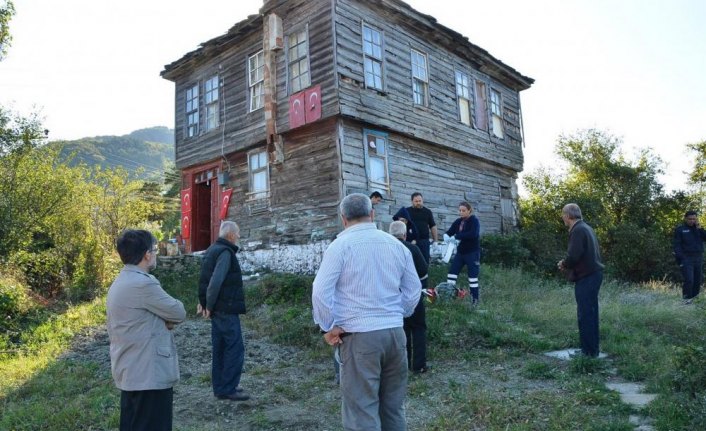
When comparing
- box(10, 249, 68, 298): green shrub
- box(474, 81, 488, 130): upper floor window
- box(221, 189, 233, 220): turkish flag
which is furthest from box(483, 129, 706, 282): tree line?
box(10, 249, 68, 298): green shrub

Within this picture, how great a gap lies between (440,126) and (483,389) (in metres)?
11.3

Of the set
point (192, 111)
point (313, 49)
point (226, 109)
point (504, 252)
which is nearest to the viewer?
point (313, 49)

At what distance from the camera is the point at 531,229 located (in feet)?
58.1

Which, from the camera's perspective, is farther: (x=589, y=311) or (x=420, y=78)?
(x=420, y=78)

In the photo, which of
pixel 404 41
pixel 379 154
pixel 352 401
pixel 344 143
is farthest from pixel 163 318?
pixel 404 41

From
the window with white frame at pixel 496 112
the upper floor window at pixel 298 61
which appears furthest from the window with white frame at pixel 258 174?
the window with white frame at pixel 496 112

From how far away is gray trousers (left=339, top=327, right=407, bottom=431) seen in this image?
3.19 meters

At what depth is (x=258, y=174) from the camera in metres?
15.1

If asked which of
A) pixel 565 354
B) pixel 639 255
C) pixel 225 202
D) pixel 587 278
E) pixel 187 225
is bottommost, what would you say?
pixel 565 354

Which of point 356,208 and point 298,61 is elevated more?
point 298,61

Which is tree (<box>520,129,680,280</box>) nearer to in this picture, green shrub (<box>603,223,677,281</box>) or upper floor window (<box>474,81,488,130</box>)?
green shrub (<box>603,223,677,281</box>)

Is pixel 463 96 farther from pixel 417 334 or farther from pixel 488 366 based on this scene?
pixel 417 334

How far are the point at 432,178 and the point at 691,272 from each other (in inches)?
273

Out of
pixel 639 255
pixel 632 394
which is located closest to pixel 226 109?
pixel 632 394
